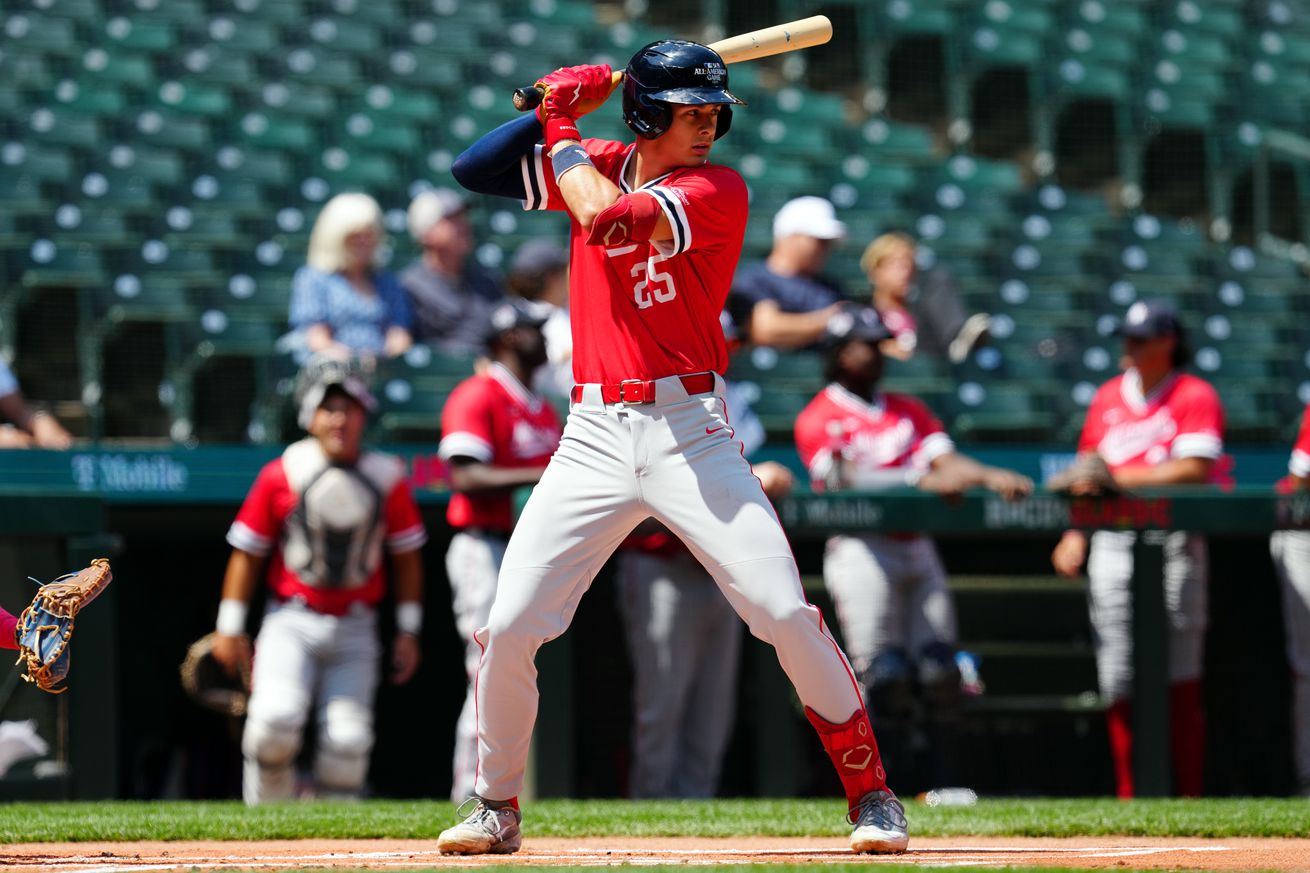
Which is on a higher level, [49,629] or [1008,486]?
[1008,486]

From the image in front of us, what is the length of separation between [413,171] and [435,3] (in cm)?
180

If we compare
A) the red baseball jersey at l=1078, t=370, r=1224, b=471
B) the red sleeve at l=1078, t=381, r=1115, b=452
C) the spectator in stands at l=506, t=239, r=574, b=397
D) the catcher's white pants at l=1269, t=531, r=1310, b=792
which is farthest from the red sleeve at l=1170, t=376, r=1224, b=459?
the spectator in stands at l=506, t=239, r=574, b=397

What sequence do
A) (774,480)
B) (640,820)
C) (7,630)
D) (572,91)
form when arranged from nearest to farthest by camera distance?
(7,630) < (572,91) < (640,820) < (774,480)

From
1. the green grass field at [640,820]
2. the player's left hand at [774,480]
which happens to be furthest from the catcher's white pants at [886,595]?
the green grass field at [640,820]

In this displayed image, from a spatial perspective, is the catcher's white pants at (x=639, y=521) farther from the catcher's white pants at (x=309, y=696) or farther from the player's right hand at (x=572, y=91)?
the catcher's white pants at (x=309, y=696)

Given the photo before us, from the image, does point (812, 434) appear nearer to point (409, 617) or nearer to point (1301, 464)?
point (409, 617)

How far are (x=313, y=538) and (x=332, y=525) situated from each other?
7 cm

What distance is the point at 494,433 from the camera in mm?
6066

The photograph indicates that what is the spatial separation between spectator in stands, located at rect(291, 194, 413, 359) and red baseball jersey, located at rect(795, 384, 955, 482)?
6.88 feet

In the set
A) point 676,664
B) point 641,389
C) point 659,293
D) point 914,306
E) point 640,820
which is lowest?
point 640,820

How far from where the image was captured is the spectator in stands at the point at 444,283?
7855 mm

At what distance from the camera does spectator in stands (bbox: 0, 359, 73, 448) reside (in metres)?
6.49

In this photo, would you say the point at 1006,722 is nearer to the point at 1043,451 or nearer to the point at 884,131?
the point at 1043,451

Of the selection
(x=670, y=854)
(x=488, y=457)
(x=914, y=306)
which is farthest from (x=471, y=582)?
(x=914, y=306)
